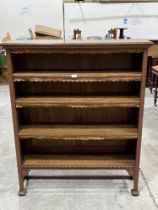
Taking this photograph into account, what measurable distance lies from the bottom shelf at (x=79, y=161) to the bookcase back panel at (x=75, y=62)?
0.76 metres

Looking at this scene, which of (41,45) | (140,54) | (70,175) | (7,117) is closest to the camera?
(41,45)

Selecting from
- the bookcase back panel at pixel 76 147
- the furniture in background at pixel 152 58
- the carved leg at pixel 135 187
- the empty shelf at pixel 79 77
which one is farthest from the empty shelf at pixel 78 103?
the furniture in background at pixel 152 58

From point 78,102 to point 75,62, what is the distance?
36 centimetres

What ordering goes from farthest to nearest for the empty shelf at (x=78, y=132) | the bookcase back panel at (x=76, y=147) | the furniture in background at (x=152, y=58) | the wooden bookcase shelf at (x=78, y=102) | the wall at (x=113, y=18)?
the wall at (x=113, y=18)
the furniture in background at (x=152, y=58)
the bookcase back panel at (x=76, y=147)
the empty shelf at (x=78, y=132)
the wooden bookcase shelf at (x=78, y=102)

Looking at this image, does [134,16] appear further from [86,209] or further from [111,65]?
[86,209]

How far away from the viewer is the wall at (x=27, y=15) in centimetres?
558

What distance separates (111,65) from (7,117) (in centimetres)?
233

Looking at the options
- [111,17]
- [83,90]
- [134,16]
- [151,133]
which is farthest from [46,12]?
[83,90]

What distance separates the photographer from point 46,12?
18.5 ft

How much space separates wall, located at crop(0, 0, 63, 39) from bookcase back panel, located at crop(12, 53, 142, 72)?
12.6ft

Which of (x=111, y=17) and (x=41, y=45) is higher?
(x=111, y=17)

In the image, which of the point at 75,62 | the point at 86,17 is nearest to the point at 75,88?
the point at 75,62

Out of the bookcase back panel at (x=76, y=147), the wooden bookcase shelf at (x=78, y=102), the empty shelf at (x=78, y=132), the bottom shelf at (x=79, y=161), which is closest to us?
the wooden bookcase shelf at (x=78, y=102)

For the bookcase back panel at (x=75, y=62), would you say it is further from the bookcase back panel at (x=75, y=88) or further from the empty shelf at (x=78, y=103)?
the empty shelf at (x=78, y=103)
